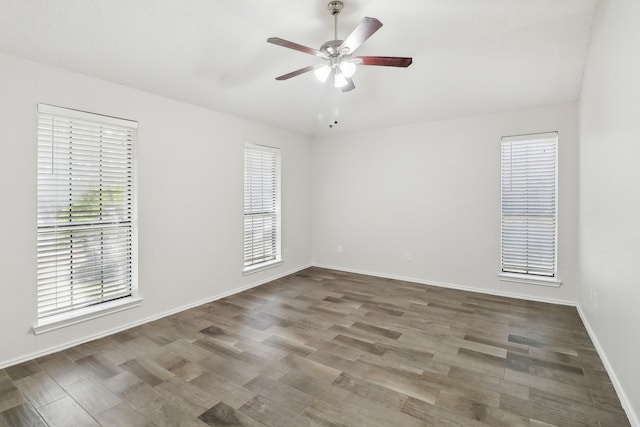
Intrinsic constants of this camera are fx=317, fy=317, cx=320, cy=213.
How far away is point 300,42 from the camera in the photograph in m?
2.48

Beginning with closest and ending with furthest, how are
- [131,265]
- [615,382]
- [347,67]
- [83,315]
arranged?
[615,382], [347,67], [83,315], [131,265]

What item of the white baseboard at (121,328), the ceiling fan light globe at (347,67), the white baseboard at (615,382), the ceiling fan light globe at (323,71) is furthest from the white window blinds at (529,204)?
the white baseboard at (121,328)

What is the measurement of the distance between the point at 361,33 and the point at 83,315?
3.29 metres

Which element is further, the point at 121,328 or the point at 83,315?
the point at 121,328

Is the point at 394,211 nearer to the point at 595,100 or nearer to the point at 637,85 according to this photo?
the point at 595,100

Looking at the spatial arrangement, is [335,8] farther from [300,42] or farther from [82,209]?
[82,209]

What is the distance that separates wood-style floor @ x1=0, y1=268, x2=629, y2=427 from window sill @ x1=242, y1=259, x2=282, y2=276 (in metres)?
0.93

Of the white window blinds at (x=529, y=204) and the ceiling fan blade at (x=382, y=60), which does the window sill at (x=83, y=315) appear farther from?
the white window blinds at (x=529, y=204)

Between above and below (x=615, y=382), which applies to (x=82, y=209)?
above

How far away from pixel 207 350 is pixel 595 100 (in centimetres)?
386

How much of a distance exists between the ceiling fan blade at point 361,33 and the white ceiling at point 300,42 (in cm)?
27

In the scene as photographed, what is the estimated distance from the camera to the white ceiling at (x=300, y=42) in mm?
2029

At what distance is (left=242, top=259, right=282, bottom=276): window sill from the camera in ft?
15.1

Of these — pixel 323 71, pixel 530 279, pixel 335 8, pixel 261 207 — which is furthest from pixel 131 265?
pixel 530 279
